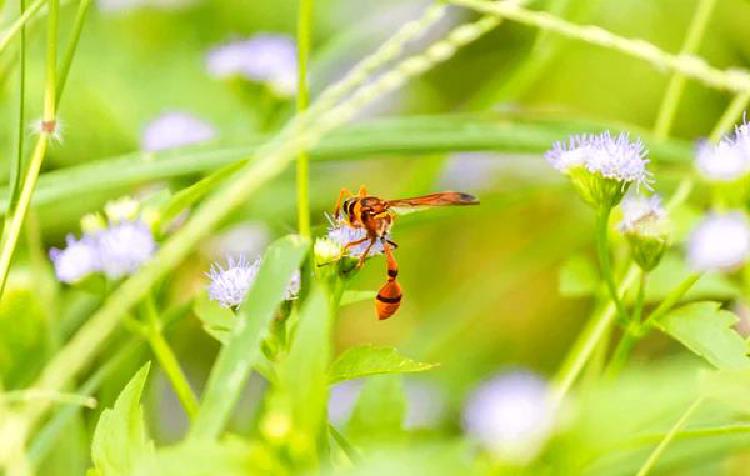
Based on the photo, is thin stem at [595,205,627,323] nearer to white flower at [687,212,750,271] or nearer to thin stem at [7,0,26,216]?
white flower at [687,212,750,271]

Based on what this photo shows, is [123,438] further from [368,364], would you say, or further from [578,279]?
[578,279]

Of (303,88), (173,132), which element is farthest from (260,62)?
(303,88)

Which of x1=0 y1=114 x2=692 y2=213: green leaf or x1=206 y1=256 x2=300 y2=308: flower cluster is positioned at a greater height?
x1=0 y1=114 x2=692 y2=213: green leaf

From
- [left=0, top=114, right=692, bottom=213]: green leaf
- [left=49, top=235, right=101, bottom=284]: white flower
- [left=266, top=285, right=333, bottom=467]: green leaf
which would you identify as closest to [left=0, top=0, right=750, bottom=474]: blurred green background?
[left=0, top=114, right=692, bottom=213]: green leaf

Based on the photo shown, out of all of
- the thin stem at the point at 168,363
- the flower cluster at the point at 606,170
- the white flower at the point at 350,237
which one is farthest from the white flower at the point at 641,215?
the thin stem at the point at 168,363

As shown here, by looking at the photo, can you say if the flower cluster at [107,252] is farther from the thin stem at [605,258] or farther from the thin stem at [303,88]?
the thin stem at [605,258]
